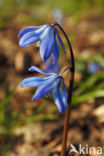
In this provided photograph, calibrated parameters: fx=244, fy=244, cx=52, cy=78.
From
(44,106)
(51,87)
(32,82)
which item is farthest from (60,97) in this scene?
(44,106)

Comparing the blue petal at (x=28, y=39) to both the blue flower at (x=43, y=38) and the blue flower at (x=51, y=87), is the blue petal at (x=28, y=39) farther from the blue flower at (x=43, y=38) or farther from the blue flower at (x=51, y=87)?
the blue flower at (x=51, y=87)

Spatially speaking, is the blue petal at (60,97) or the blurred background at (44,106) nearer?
the blue petal at (60,97)

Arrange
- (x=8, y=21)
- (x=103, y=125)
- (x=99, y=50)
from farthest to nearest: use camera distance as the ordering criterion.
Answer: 1. (x=8, y=21)
2. (x=99, y=50)
3. (x=103, y=125)

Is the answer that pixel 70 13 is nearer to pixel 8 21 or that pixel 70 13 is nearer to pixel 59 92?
pixel 8 21

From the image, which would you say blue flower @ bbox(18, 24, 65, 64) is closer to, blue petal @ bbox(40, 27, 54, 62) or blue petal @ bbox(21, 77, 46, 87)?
blue petal @ bbox(40, 27, 54, 62)

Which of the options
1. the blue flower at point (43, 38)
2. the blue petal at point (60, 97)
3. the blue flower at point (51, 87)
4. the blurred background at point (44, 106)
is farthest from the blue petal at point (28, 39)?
the blurred background at point (44, 106)

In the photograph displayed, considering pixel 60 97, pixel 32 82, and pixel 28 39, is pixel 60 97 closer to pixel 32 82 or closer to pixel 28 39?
pixel 32 82

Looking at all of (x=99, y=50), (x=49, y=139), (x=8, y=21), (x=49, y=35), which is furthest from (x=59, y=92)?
(x=8, y=21)
